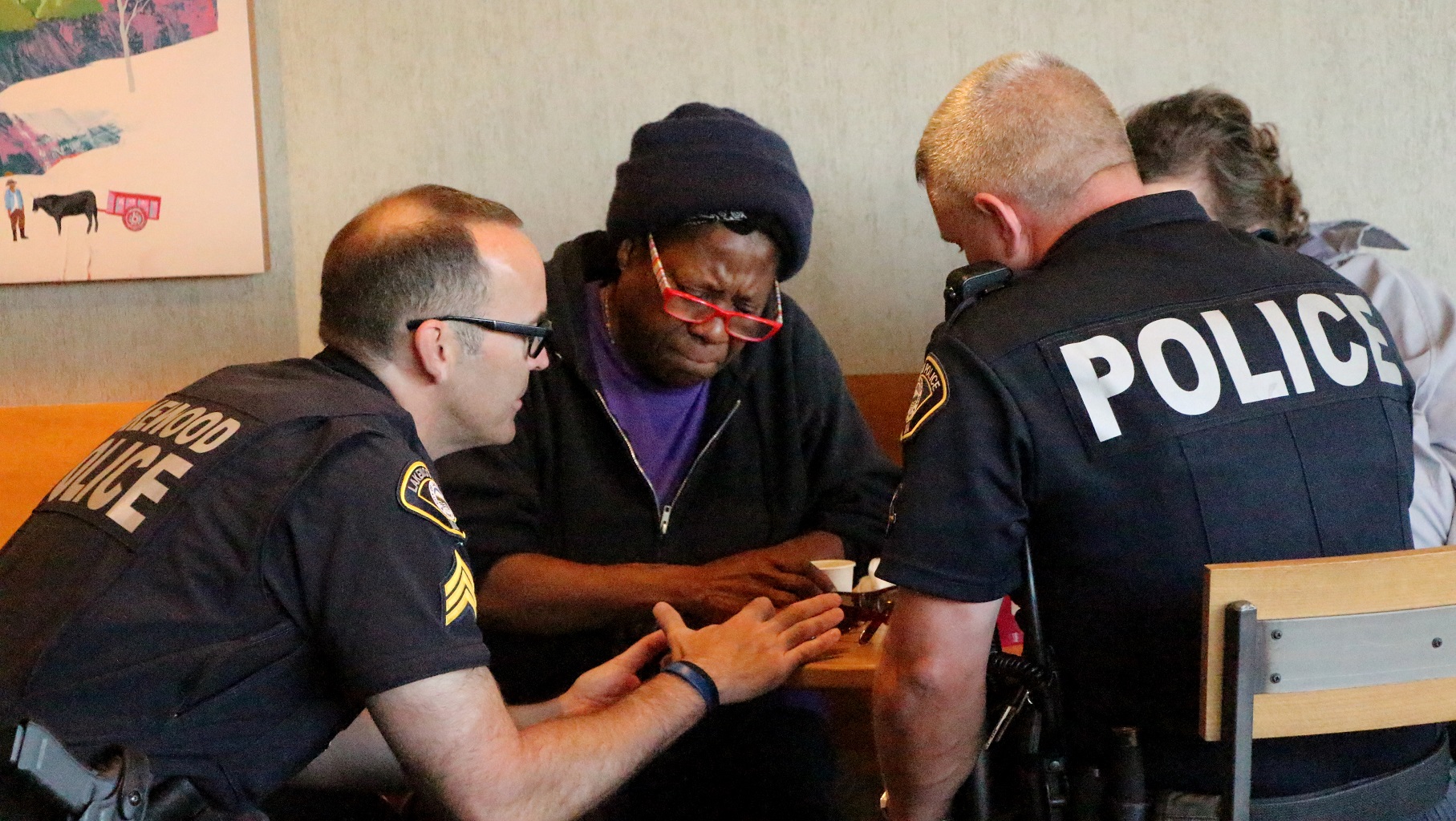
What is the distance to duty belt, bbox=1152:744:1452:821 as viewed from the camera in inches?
60.7

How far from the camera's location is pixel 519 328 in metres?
1.87

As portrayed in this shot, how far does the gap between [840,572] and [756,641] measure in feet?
1.07

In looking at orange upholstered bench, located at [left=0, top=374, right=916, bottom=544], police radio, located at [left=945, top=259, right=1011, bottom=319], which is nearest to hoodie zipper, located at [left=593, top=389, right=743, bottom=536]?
police radio, located at [left=945, top=259, right=1011, bottom=319]

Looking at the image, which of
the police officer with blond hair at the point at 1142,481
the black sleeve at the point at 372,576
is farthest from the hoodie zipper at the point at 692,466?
the black sleeve at the point at 372,576

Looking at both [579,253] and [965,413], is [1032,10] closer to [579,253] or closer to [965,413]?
[579,253]

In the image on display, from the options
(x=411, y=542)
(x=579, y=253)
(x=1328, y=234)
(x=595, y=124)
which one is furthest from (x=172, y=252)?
(x=1328, y=234)

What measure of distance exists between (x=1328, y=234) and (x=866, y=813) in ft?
5.39

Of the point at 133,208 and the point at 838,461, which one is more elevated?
the point at 133,208

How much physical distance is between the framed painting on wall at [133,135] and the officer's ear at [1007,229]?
2.26 meters

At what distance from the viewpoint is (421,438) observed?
74.1 inches

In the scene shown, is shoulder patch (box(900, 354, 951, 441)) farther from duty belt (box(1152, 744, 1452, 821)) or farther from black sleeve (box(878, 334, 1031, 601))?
duty belt (box(1152, 744, 1452, 821))

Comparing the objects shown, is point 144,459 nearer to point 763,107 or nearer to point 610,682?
point 610,682

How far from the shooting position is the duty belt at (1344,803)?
154 centimetres

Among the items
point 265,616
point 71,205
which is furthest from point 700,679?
point 71,205
